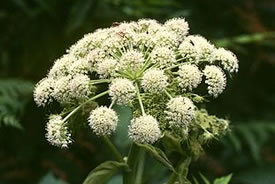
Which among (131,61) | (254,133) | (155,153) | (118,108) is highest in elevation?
(118,108)

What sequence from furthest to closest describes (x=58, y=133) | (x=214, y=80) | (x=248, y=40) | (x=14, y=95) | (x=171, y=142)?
(x=248, y=40), (x=14, y=95), (x=171, y=142), (x=214, y=80), (x=58, y=133)

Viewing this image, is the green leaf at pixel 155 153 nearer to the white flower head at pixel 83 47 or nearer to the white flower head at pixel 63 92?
the white flower head at pixel 63 92

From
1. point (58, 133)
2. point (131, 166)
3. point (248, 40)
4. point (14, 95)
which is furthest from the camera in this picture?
point (248, 40)

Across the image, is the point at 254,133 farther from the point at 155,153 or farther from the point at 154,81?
the point at 154,81

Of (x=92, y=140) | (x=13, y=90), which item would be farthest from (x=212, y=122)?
(x=92, y=140)

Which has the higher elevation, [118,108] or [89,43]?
[118,108]

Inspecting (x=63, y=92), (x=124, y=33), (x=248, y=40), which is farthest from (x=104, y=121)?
(x=248, y=40)

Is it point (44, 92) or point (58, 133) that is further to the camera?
point (44, 92)

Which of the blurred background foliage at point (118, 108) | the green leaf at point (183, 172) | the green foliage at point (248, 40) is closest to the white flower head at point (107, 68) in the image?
the green leaf at point (183, 172)

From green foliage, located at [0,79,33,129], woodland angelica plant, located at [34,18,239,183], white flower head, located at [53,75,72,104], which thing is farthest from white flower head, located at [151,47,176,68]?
green foliage, located at [0,79,33,129]
